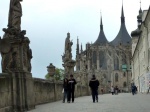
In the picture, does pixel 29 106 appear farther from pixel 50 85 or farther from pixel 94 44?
pixel 94 44

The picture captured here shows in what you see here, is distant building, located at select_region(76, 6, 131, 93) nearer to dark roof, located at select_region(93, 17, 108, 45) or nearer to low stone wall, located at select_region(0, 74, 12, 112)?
dark roof, located at select_region(93, 17, 108, 45)

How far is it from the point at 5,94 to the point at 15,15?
140 inches

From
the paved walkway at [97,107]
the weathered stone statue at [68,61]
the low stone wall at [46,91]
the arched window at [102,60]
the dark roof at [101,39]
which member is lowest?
the paved walkway at [97,107]

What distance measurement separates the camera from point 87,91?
4734cm

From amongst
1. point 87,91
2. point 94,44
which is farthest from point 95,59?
point 87,91

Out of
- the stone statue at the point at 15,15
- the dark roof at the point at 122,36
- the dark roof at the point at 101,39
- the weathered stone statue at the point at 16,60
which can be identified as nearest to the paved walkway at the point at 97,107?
the weathered stone statue at the point at 16,60

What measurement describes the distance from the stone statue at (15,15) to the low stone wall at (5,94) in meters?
2.46

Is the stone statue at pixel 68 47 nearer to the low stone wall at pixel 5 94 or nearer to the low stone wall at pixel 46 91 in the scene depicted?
the low stone wall at pixel 46 91

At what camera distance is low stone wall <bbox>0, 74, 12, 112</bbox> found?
1221 cm

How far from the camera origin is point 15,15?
A: 14.8 metres

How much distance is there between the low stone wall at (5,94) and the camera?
12211 mm

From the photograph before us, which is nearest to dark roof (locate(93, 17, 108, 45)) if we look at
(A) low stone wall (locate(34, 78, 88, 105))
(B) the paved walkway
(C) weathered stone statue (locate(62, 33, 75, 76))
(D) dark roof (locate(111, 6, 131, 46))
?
(D) dark roof (locate(111, 6, 131, 46))

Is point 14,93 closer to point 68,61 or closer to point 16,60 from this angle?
point 16,60

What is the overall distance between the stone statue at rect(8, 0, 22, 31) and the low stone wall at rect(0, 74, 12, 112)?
8.08 ft
